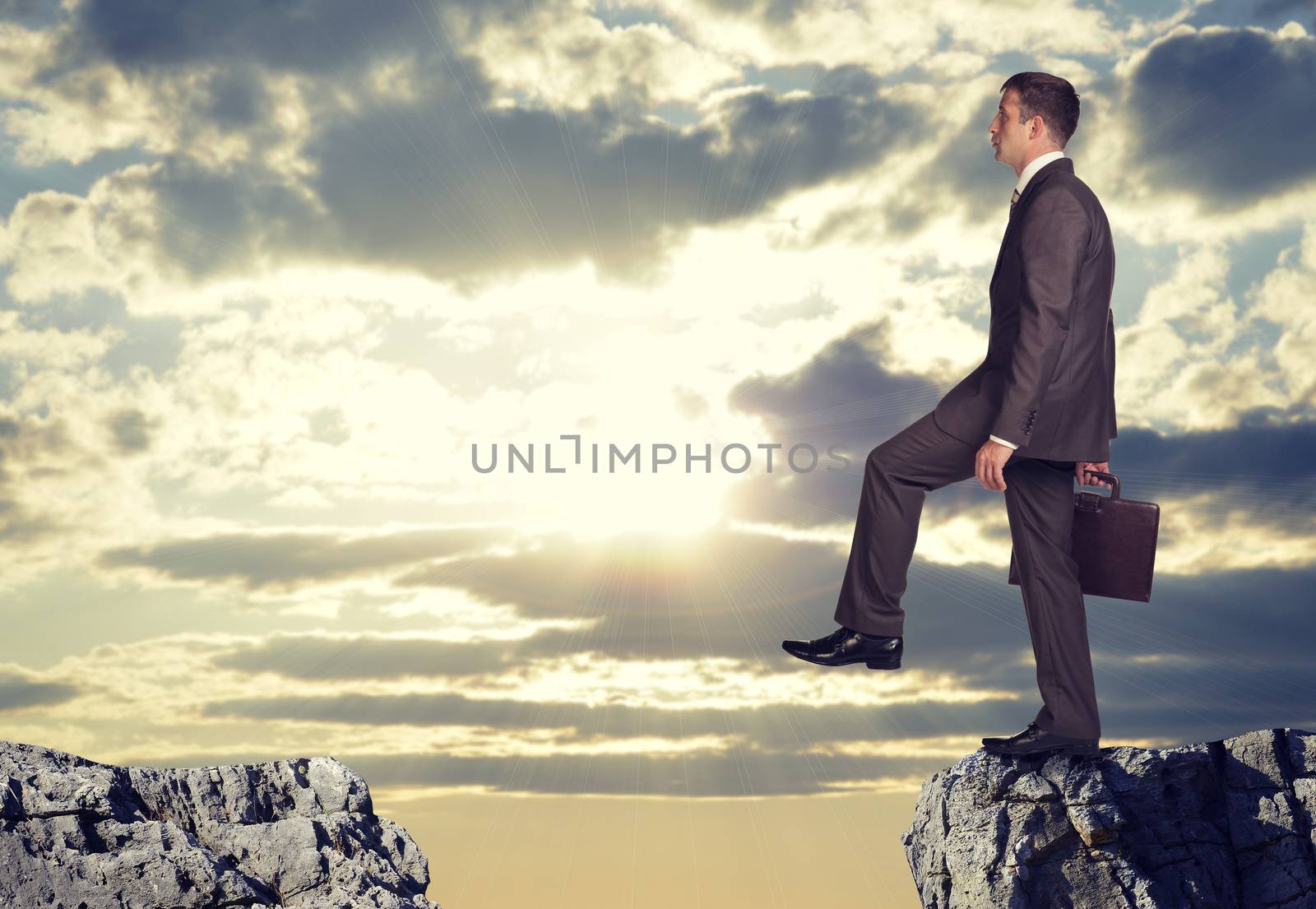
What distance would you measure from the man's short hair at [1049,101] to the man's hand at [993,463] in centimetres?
222

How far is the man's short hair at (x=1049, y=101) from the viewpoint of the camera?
764 centimetres

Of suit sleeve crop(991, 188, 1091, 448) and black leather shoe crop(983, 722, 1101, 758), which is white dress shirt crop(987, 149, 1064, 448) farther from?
black leather shoe crop(983, 722, 1101, 758)

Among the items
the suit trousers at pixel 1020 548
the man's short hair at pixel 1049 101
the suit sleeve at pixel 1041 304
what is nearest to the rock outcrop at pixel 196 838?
the suit trousers at pixel 1020 548

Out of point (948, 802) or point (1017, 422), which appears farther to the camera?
point (948, 802)

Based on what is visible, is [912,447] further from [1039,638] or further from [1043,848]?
[1043,848]

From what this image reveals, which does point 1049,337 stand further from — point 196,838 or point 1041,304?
point 196,838

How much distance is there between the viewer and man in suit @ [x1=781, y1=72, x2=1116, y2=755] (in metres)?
7.21

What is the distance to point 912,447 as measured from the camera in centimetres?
790

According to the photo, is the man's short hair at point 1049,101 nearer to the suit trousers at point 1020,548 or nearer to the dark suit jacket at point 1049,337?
the dark suit jacket at point 1049,337

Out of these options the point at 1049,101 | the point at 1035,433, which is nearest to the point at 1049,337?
the point at 1035,433

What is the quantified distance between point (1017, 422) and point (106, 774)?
6.55 m

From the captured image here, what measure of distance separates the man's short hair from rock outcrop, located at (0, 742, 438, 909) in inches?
269

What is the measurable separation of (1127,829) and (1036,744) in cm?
118

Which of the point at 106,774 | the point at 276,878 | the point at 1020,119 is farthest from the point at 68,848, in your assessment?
the point at 1020,119
